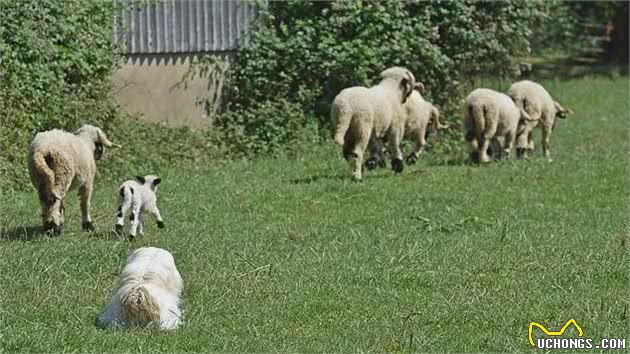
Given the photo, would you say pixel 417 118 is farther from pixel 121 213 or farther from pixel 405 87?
Answer: pixel 121 213

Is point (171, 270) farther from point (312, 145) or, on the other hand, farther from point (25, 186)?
point (312, 145)

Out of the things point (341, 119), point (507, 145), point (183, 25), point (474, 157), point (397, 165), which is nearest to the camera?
point (341, 119)

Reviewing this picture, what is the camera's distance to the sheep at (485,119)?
17156 millimetres

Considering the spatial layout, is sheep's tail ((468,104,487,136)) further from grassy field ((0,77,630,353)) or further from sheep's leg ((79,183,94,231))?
sheep's leg ((79,183,94,231))

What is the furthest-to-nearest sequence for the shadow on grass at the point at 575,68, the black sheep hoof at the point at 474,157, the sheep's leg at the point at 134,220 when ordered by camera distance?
1. the shadow on grass at the point at 575,68
2. the black sheep hoof at the point at 474,157
3. the sheep's leg at the point at 134,220

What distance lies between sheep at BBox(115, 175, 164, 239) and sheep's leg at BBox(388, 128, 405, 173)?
5123mm

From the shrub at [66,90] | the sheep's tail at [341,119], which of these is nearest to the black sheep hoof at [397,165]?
the sheep's tail at [341,119]

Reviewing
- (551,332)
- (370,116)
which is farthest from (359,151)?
(551,332)

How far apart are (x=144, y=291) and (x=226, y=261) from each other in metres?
2.41

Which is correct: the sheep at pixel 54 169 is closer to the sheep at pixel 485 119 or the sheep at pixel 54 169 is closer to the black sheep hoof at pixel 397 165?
the black sheep hoof at pixel 397 165

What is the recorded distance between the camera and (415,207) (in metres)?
13.6

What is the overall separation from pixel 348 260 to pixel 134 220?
1.92 m

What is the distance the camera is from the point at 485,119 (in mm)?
17188

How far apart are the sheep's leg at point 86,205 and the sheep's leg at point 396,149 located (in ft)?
16.2
